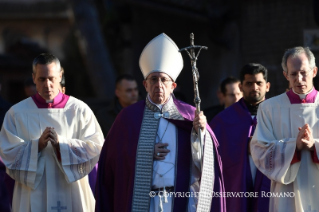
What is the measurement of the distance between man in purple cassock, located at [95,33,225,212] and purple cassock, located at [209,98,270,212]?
1142 millimetres

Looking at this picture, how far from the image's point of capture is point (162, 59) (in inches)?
276

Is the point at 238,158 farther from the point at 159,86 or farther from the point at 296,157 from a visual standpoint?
the point at 159,86

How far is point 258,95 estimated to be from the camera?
8.21 metres

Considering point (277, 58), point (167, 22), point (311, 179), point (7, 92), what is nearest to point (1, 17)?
point (7, 92)

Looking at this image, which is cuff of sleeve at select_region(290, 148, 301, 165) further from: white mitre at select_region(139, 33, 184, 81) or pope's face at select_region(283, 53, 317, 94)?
white mitre at select_region(139, 33, 184, 81)

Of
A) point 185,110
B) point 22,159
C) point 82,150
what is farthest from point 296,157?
point 22,159

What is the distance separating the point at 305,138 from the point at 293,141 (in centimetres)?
13

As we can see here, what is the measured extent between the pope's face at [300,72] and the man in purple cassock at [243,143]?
1230mm

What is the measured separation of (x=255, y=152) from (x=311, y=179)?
1.78 feet

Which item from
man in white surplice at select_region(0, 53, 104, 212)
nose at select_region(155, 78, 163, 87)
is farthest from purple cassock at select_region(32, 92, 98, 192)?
nose at select_region(155, 78, 163, 87)

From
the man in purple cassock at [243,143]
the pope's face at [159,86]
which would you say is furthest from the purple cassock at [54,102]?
the man in purple cassock at [243,143]

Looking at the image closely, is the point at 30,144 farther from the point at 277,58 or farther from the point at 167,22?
the point at 167,22

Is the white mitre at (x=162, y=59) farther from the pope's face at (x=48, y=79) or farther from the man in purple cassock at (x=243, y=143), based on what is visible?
the man in purple cassock at (x=243, y=143)

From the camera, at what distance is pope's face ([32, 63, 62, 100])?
24.3 feet
